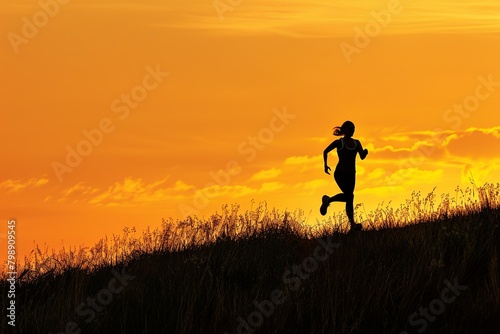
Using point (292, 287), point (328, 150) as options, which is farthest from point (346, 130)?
point (292, 287)

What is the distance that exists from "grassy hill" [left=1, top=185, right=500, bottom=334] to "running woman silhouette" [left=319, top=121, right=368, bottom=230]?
7.50ft

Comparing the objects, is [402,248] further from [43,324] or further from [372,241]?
[43,324]

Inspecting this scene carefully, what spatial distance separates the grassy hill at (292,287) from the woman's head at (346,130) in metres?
2.57

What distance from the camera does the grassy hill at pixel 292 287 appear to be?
28.6 feet

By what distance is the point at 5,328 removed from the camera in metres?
9.46

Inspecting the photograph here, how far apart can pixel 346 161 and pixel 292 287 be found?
7.00 meters

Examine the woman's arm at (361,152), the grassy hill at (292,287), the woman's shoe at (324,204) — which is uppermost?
the woman's arm at (361,152)

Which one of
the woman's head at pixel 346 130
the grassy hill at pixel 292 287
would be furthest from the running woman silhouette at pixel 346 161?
the grassy hill at pixel 292 287

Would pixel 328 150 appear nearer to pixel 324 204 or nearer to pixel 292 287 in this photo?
pixel 324 204

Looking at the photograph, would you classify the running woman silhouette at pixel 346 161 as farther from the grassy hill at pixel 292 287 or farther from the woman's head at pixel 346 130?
Answer: the grassy hill at pixel 292 287

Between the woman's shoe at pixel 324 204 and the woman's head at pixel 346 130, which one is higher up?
the woman's head at pixel 346 130

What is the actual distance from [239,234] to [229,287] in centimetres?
502

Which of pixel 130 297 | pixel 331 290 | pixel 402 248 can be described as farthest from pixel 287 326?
pixel 402 248

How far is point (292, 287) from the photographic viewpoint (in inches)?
372
